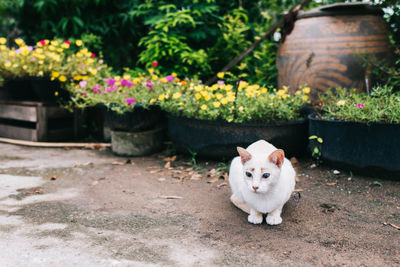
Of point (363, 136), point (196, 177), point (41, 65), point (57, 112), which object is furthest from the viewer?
point (57, 112)

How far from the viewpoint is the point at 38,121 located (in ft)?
14.2

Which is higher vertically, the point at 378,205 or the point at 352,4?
the point at 352,4

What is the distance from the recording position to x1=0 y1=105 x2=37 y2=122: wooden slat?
434 centimetres

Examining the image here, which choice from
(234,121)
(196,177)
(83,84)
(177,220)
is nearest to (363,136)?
(234,121)

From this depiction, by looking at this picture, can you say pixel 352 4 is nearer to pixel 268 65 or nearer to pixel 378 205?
pixel 268 65

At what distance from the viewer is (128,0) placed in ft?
17.7

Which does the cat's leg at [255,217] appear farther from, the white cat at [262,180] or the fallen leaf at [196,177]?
the fallen leaf at [196,177]

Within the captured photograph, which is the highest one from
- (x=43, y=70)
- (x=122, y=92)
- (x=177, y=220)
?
(x=43, y=70)

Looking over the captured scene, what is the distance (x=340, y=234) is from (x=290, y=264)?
1.66 feet

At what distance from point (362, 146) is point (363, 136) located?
0.08 metres

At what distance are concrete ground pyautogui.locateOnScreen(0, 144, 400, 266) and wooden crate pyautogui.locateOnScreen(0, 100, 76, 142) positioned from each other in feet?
3.18

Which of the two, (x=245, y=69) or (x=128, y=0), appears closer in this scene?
→ (x=245, y=69)

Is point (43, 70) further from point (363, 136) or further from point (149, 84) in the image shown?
point (363, 136)

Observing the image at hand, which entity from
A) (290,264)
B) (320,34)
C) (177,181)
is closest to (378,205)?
(290,264)
